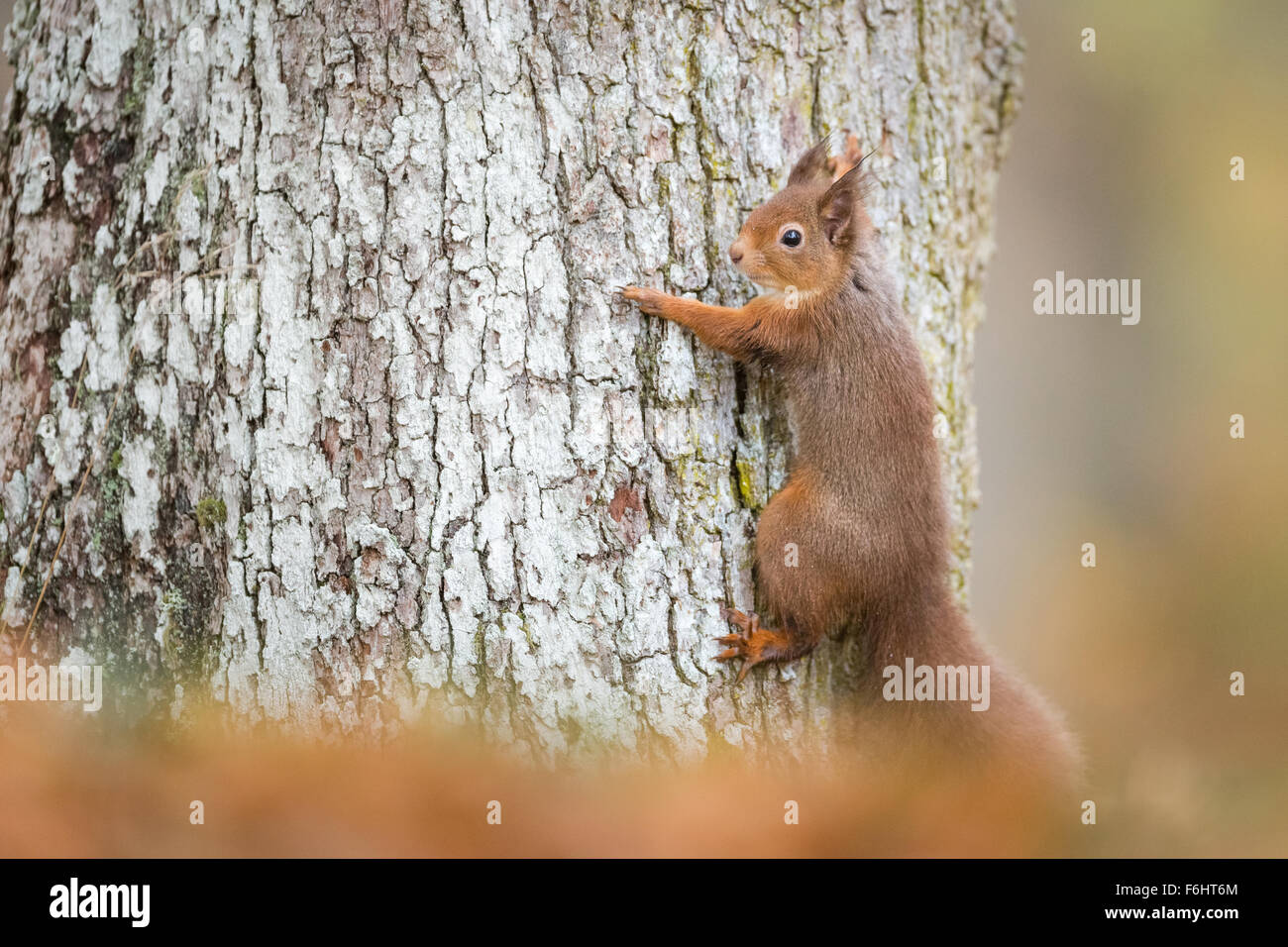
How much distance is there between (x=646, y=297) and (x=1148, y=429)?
4.91 meters

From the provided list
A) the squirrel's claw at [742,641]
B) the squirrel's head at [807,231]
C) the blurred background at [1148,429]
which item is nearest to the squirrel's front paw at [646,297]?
the squirrel's head at [807,231]

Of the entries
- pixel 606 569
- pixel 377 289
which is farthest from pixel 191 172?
pixel 606 569

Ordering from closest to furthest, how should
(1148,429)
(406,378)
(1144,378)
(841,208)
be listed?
1. (406,378)
2. (841,208)
3. (1148,429)
4. (1144,378)

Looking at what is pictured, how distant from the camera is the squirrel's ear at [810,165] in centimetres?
290

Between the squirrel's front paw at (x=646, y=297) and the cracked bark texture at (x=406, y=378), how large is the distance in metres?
0.04

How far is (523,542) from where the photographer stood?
103 inches

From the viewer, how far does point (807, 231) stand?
9.75 feet

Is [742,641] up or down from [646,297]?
down

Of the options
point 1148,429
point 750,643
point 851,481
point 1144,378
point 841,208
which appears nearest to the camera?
point 750,643

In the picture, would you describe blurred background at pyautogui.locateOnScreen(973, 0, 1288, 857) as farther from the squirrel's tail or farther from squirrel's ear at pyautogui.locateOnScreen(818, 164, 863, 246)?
squirrel's ear at pyautogui.locateOnScreen(818, 164, 863, 246)

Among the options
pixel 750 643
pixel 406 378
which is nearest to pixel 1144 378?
pixel 750 643

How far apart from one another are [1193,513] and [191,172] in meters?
5.30

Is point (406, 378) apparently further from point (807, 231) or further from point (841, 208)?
point (841, 208)

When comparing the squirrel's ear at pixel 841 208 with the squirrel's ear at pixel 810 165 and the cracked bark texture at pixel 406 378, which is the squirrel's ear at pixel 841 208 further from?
the cracked bark texture at pixel 406 378
